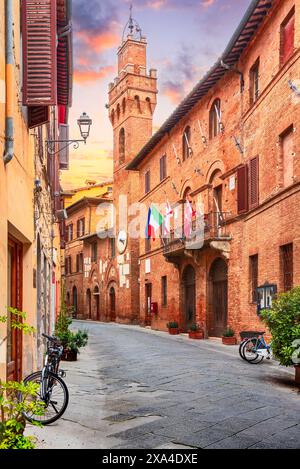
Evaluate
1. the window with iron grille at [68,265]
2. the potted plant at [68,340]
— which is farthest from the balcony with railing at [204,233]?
the window with iron grille at [68,265]

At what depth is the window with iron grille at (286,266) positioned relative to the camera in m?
14.6

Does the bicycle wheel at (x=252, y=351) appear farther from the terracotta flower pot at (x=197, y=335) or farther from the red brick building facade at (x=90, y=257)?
the red brick building facade at (x=90, y=257)

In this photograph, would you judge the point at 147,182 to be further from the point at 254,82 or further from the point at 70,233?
the point at 70,233

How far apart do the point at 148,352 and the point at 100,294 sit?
27.5m

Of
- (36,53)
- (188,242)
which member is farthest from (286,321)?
(188,242)

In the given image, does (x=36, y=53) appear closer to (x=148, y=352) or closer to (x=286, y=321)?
(x=286, y=321)

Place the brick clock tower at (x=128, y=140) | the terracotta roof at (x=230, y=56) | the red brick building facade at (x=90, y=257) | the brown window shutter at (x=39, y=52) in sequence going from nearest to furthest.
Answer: the brown window shutter at (x=39, y=52) < the terracotta roof at (x=230, y=56) < the brick clock tower at (x=128, y=140) < the red brick building facade at (x=90, y=257)

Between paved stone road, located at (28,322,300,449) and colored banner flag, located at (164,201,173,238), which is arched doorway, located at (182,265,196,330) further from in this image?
paved stone road, located at (28,322,300,449)

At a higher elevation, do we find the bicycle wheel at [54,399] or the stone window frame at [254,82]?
the stone window frame at [254,82]

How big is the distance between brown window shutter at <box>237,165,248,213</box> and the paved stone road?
19.8 ft

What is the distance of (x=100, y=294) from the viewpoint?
4266 centimetres

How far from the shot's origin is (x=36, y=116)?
8.70 meters

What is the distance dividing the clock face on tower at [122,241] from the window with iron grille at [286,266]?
861 inches

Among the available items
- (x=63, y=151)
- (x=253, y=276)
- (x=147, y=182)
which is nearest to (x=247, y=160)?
(x=253, y=276)
